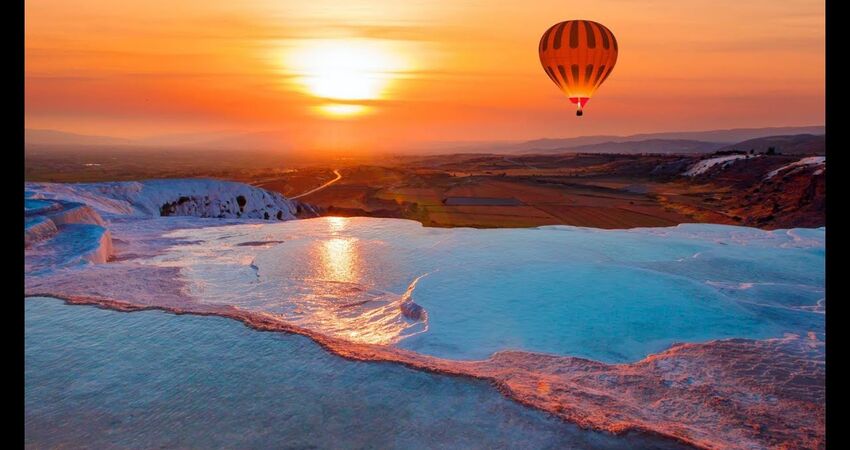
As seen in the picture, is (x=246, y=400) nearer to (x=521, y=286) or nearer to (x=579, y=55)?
(x=521, y=286)

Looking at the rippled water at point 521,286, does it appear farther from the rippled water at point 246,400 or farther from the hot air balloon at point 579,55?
the hot air balloon at point 579,55

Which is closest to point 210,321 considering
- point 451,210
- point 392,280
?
point 392,280

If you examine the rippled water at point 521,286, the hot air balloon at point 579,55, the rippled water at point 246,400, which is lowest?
the rippled water at point 246,400

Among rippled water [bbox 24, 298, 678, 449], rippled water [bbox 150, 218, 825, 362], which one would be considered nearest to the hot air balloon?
rippled water [bbox 150, 218, 825, 362]

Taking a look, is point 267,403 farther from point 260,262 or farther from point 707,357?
point 260,262

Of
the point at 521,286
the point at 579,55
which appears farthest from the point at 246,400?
the point at 579,55

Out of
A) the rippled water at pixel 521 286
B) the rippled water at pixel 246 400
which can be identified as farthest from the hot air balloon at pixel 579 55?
the rippled water at pixel 246 400
